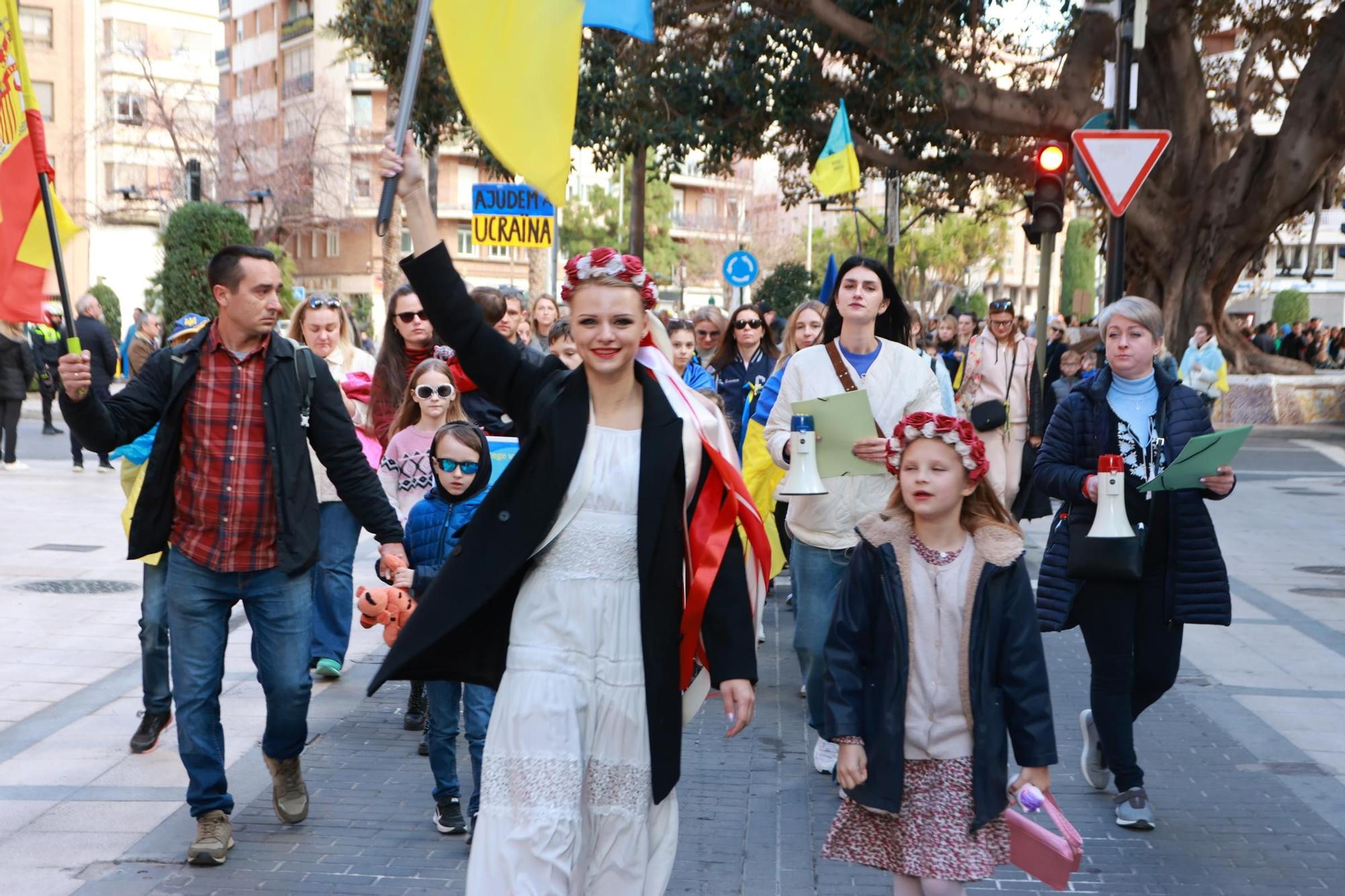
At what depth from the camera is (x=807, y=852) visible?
5250 millimetres

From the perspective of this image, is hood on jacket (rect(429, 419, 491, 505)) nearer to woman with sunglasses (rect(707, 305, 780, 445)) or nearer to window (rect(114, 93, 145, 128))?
woman with sunglasses (rect(707, 305, 780, 445))

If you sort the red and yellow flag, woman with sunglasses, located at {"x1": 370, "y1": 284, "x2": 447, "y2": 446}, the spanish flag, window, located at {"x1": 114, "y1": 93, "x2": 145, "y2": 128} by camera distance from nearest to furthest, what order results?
the red and yellow flag
woman with sunglasses, located at {"x1": 370, "y1": 284, "x2": 447, "y2": 446}
the spanish flag
window, located at {"x1": 114, "y1": 93, "x2": 145, "y2": 128}

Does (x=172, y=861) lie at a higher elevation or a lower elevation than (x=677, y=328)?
lower

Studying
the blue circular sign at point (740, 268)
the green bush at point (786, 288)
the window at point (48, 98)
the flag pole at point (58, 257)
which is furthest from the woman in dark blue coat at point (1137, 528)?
the window at point (48, 98)

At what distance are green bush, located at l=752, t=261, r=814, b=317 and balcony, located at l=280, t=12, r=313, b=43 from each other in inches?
1309

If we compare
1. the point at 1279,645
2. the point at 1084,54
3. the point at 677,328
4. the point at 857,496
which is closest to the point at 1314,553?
the point at 1279,645

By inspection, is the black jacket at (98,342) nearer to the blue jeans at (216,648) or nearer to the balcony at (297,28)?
the blue jeans at (216,648)

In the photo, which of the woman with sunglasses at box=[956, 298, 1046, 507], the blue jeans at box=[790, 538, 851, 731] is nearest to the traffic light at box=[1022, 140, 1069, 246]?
the woman with sunglasses at box=[956, 298, 1046, 507]

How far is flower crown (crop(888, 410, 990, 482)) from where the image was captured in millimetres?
4055

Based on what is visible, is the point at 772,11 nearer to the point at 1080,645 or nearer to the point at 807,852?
the point at 1080,645

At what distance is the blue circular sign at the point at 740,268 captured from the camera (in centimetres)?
2752

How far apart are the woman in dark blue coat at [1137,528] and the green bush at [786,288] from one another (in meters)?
36.4

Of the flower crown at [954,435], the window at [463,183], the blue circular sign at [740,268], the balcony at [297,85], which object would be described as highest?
the balcony at [297,85]

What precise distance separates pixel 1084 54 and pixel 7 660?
19144 millimetres
